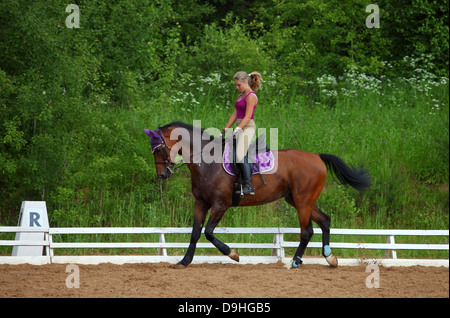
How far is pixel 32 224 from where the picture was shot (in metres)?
10.7

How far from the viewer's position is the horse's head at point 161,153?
31.1 feet

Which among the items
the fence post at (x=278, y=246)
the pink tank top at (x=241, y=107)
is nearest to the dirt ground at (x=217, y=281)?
the fence post at (x=278, y=246)

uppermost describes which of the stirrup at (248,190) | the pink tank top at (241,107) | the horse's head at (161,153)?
the pink tank top at (241,107)

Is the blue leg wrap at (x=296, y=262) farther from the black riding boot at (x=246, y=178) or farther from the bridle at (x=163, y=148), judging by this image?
the bridle at (x=163, y=148)

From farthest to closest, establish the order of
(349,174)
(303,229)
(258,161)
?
1. (349,174)
2. (303,229)
3. (258,161)

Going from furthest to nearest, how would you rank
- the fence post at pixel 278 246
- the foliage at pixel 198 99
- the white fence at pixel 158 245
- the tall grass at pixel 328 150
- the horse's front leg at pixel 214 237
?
the tall grass at pixel 328 150 < the foliage at pixel 198 99 < the fence post at pixel 278 246 < the white fence at pixel 158 245 < the horse's front leg at pixel 214 237

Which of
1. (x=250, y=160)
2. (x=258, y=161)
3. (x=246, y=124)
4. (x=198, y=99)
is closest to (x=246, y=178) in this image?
(x=250, y=160)

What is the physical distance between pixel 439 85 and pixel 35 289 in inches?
647

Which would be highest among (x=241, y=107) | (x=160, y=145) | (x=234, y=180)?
(x=241, y=107)

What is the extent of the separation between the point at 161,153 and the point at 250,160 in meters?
1.43

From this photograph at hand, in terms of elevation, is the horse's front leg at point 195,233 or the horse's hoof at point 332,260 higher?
the horse's front leg at point 195,233

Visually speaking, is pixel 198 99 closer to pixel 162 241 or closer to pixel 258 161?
pixel 162 241

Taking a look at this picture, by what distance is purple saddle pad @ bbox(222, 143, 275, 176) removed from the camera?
31.7 feet

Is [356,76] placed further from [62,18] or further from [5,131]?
[5,131]
